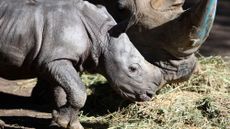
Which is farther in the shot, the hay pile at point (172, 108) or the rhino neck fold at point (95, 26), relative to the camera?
the hay pile at point (172, 108)

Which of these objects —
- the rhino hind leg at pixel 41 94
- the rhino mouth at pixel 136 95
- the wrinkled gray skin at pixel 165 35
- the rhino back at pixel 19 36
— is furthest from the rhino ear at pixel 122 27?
the rhino hind leg at pixel 41 94

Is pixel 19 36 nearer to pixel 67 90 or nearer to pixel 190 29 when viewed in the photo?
pixel 67 90

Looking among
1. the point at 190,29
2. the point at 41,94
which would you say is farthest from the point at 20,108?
the point at 190,29

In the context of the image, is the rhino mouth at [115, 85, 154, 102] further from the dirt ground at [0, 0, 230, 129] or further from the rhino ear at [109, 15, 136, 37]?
the dirt ground at [0, 0, 230, 129]

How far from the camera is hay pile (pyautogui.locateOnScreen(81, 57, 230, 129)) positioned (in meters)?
5.34

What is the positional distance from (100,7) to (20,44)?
73 centimetres

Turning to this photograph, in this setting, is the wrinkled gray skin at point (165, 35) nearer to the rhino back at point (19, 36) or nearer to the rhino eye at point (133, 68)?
the rhino eye at point (133, 68)

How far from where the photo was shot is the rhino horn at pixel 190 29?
467 cm

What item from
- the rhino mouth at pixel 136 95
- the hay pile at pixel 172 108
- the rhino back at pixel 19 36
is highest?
the rhino back at pixel 19 36

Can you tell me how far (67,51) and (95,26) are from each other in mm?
357

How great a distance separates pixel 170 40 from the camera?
5.04 meters

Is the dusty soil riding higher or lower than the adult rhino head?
lower

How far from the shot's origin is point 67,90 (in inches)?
187

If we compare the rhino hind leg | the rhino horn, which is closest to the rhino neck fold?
the rhino horn
